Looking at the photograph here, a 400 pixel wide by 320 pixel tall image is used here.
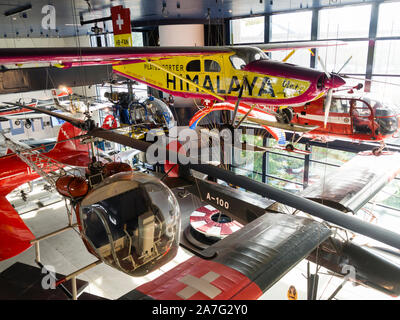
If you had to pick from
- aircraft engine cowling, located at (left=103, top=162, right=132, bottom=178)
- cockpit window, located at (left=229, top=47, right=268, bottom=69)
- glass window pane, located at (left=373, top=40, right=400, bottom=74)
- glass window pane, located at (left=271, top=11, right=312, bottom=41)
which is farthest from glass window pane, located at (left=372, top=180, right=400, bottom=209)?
aircraft engine cowling, located at (left=103, top=162, right=132, bottom=178)

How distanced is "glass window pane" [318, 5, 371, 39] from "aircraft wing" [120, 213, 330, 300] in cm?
652

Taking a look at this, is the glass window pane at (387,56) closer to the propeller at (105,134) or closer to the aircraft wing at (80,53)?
the aircraft wing at (80,53)

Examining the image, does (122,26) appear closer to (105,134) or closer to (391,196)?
(105,134)

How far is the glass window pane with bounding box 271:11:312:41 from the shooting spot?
34.0ft

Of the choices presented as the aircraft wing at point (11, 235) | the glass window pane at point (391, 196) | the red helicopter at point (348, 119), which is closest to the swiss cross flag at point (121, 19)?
the red helicopter at point (348, 119)

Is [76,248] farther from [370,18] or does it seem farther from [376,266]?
[370,18]

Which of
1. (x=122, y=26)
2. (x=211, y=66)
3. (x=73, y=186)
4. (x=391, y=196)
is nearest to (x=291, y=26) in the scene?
(x=211, y=66)

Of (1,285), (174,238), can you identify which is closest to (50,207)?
(1,285)

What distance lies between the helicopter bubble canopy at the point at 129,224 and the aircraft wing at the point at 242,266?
287 mm

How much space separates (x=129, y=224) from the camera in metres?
2.78

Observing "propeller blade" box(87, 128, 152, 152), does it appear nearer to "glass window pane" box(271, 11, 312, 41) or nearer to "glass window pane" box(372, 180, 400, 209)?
"glass window pane" box(271, 11, 312, 41)

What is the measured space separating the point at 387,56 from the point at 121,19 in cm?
719

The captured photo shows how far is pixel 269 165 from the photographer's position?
1326 centimetres

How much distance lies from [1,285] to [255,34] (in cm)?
1086
